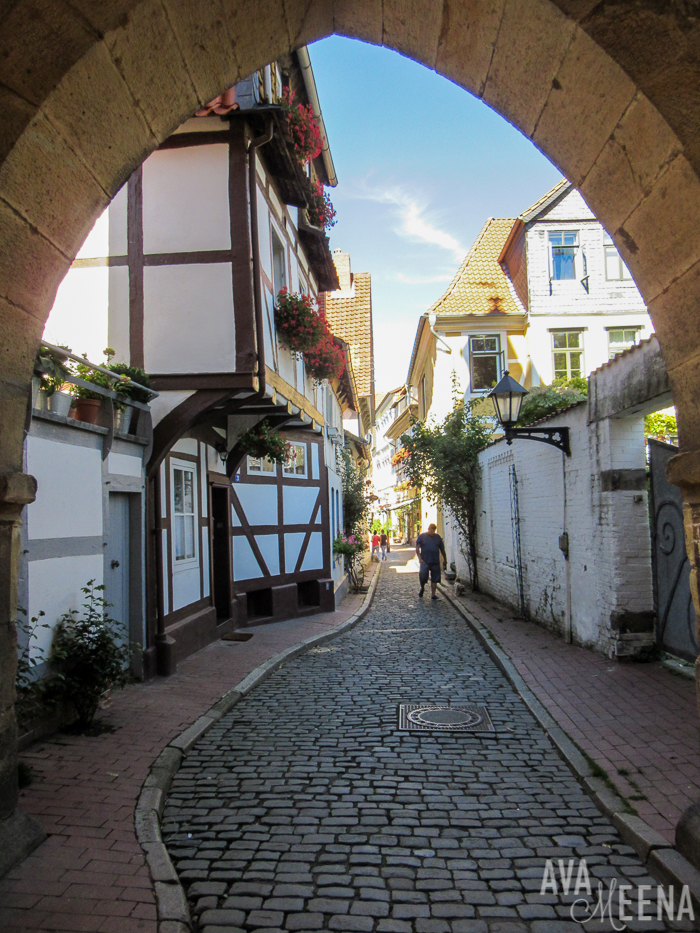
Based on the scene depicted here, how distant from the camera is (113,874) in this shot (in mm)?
3195

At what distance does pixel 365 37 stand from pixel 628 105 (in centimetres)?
140

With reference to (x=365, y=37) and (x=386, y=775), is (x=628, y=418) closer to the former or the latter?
(x=386, y=775)

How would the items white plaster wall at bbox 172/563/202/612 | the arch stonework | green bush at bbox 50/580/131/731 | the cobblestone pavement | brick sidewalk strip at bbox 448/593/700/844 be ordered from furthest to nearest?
white plaster wall at bbox 172/563/202/612, green bush at bbox 50/580/131/731, brick sidewalk strip at bbox 448/593/700/844, the cobblestone pavement, the arch stonework

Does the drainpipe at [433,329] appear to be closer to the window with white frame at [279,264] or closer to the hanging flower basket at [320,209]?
the hanging flower basket at [320,209]

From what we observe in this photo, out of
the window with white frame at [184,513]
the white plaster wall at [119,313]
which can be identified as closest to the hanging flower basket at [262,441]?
the window with white frame at [184,513]

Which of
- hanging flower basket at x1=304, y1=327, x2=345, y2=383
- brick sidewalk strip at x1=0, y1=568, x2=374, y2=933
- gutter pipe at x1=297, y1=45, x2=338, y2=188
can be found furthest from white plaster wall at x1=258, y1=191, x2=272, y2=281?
brick sidewalk strip at x1=0, y1=568, x2=374, y2=933

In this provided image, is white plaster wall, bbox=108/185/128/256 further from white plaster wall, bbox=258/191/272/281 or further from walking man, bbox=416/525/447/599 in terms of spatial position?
walking man, bbox=416/525/447/599

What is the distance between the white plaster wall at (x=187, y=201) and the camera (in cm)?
771

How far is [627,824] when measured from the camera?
141 inches

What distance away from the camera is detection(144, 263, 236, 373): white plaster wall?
751 centimetres

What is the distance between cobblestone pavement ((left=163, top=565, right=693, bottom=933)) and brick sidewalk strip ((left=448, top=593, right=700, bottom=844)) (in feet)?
0.87

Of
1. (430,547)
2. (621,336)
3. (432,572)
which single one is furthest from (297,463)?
(621,336)

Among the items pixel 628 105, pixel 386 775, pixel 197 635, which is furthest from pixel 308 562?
pixel 628 105

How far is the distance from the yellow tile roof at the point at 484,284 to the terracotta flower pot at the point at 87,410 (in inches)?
555
